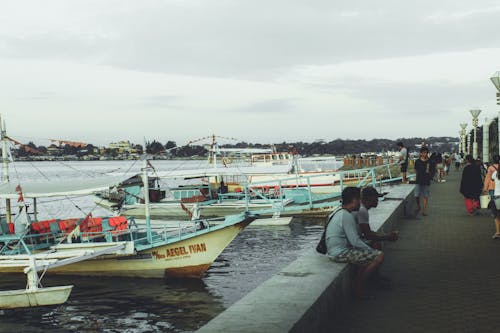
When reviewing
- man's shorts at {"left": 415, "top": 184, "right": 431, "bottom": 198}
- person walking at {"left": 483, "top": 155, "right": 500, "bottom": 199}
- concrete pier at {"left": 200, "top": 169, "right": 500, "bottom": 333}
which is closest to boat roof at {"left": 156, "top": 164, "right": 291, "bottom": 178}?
man's shorts at {"left": 415, "top": 184, "right": 431, "bottom": 198}

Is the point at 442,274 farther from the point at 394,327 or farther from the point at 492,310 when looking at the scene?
the point at 394,327

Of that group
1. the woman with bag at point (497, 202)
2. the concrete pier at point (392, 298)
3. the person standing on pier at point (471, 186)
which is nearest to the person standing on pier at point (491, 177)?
the woman with bag at point (497, 202)

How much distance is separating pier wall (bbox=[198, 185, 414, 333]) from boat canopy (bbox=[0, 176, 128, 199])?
15.3m

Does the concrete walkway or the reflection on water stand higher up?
the concrete walkway

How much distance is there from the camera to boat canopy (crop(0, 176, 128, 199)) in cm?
2091

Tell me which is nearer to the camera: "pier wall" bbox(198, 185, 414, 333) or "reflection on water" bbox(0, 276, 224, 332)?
"pier wall" bbox(198, 185, 414, 333)

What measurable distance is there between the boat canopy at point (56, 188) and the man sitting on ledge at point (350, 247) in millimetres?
15489

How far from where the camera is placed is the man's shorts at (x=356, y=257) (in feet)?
23.3

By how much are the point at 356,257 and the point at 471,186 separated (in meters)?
10.4

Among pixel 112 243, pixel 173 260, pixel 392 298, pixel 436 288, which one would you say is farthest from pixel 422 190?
pixel 392 298

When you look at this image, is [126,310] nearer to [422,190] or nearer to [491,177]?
[422,190]

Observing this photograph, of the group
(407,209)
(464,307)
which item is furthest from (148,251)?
(464,307)

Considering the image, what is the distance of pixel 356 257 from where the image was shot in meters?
7.10

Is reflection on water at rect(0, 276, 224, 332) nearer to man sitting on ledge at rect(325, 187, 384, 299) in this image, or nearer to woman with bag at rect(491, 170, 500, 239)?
woman with bag at rect(491, 170, 500, 239)
